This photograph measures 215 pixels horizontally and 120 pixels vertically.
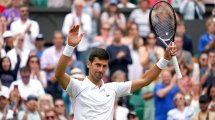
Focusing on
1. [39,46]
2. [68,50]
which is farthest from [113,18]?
[68,50]

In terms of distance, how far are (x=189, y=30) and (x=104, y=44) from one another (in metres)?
2.81

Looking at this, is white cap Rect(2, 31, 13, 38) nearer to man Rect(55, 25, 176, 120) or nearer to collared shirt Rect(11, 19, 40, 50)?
collared shirt Rect(11, 19, 40, 50)

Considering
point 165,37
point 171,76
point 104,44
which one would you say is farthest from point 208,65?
point 165,37

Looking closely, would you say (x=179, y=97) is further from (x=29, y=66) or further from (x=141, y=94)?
(x=29, y=66)

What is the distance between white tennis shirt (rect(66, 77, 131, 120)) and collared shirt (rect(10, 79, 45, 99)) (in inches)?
307

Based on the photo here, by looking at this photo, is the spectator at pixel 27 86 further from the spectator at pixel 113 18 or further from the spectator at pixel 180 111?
the spectator at pixel 113 18

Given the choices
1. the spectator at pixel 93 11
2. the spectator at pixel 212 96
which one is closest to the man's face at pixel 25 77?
the spectator at pixel 93 11

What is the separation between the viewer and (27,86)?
1958cm

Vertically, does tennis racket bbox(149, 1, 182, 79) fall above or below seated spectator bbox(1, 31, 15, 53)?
above

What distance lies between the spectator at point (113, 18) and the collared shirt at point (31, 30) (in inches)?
63.8

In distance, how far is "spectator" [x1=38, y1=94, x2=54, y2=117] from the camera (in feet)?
61.8

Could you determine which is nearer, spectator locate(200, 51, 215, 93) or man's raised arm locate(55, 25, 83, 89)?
man's raised arm locate(55, 25, 83, 89)

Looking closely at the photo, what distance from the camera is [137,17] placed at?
74.4 ft

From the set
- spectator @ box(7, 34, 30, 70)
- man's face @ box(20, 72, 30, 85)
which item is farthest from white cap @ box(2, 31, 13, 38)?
man's face @ box(20, 72, 30, 85)
